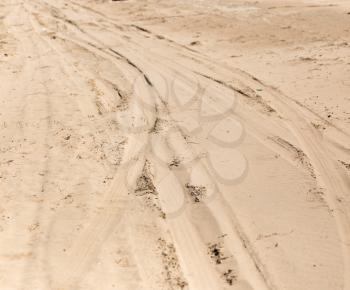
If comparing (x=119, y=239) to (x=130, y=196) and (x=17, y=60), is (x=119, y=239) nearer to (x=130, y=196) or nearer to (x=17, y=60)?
(x=130, y=196)

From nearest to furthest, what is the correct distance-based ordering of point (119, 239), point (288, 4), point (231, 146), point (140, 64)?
1. point (119, 239)
2. point (231, 146)
3. point (140, 64)
4. point (288, 4)

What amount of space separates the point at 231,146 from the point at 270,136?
2.07 ft

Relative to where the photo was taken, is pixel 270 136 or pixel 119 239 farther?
pixel 270 136

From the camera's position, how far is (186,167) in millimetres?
6605

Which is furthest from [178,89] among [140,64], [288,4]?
[288,4]

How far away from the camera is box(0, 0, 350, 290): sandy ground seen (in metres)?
4.95

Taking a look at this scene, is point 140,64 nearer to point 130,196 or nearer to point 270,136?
point 270,136

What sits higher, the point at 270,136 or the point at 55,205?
the point at 270,136

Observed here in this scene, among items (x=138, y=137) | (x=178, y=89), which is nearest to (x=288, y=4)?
(x=178, y=89)

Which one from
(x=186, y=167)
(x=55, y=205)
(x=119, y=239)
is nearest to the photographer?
(x=119, y=239)

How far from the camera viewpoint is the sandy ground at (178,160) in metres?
4.95

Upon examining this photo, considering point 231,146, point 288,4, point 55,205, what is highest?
point 288,4

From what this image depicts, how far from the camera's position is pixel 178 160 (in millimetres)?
6770

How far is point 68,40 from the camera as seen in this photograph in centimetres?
1210
